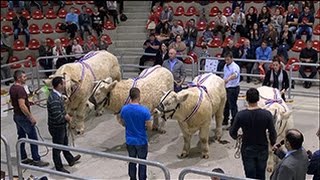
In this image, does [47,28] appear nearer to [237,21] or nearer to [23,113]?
Answer: [237,21]

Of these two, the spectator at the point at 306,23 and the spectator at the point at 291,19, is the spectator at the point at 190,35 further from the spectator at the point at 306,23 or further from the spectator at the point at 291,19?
the spectator at the point at 306,23

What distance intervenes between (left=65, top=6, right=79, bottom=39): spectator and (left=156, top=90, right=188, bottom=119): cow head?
8.55 m

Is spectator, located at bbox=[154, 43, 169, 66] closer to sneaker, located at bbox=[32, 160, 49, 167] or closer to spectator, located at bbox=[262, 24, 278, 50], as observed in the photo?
spectator, located at bbox=[262, 24, 278, 50]

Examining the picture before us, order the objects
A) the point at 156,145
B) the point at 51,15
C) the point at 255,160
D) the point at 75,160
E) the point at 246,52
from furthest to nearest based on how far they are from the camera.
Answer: the point at 51,15 → the point at 246,52 → the point at 156,145 → the point at 75,160 → the point at 255,160

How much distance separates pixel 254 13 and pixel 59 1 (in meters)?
6.52

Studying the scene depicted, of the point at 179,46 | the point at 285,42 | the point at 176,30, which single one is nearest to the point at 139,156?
the point at 179,46

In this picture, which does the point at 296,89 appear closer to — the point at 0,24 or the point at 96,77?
the point at 96,77

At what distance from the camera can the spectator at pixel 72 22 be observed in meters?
16.4

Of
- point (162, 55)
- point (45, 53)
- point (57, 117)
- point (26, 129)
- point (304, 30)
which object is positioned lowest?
point (45, 53)

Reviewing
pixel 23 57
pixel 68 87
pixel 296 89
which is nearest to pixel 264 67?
pixel 296 89

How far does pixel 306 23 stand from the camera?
1474cm

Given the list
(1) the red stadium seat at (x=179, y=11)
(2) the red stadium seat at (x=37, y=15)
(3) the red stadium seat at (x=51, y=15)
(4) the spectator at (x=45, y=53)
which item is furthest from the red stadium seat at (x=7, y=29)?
(1) the red stadium seat at (x=179, y=11)

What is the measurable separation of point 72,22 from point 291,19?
6.57 metres

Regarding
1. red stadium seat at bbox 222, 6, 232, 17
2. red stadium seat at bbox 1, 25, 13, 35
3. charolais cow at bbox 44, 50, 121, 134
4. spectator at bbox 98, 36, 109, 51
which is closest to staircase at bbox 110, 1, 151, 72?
Result: spectator at bbox 98, 36, 109, 51
